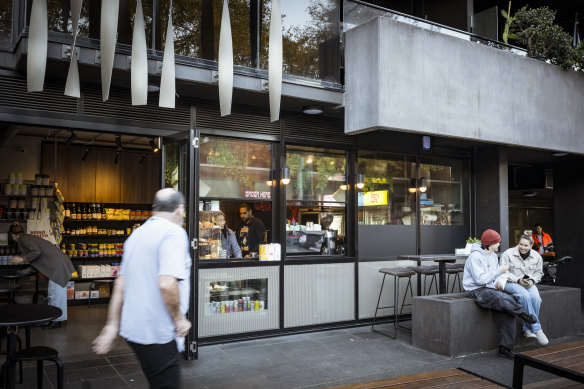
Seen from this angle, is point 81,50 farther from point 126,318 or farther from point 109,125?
point 126,318

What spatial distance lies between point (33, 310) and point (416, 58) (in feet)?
18.7

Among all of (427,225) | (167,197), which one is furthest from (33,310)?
(427,225)

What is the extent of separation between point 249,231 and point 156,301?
4.27 meters

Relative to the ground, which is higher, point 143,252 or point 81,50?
point 81,50

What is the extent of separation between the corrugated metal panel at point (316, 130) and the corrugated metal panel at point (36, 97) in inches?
124

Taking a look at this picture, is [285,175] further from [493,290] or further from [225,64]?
[493,290]

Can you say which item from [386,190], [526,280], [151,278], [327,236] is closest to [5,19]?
[151,278]

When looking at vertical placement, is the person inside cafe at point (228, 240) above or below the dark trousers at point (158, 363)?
above

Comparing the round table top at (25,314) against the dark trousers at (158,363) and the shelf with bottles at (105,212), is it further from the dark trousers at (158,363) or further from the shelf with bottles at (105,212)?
the shelf with bottles at (105,212)

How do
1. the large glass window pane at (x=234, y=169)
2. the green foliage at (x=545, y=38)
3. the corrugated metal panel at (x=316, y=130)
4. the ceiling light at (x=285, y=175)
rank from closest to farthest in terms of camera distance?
the large glass window pane at (x=234, y=169) → the ceiling light at (x=285, y=175) → the corrugated metal panel at (x=316, y=130) → the green foliage at (x=545, y=38)

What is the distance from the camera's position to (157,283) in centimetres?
314

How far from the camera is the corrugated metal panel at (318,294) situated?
7469mm

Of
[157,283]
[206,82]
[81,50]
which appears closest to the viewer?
[157,283]

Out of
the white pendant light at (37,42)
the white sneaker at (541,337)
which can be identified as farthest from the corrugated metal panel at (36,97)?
the white sneaker at (541,337)
